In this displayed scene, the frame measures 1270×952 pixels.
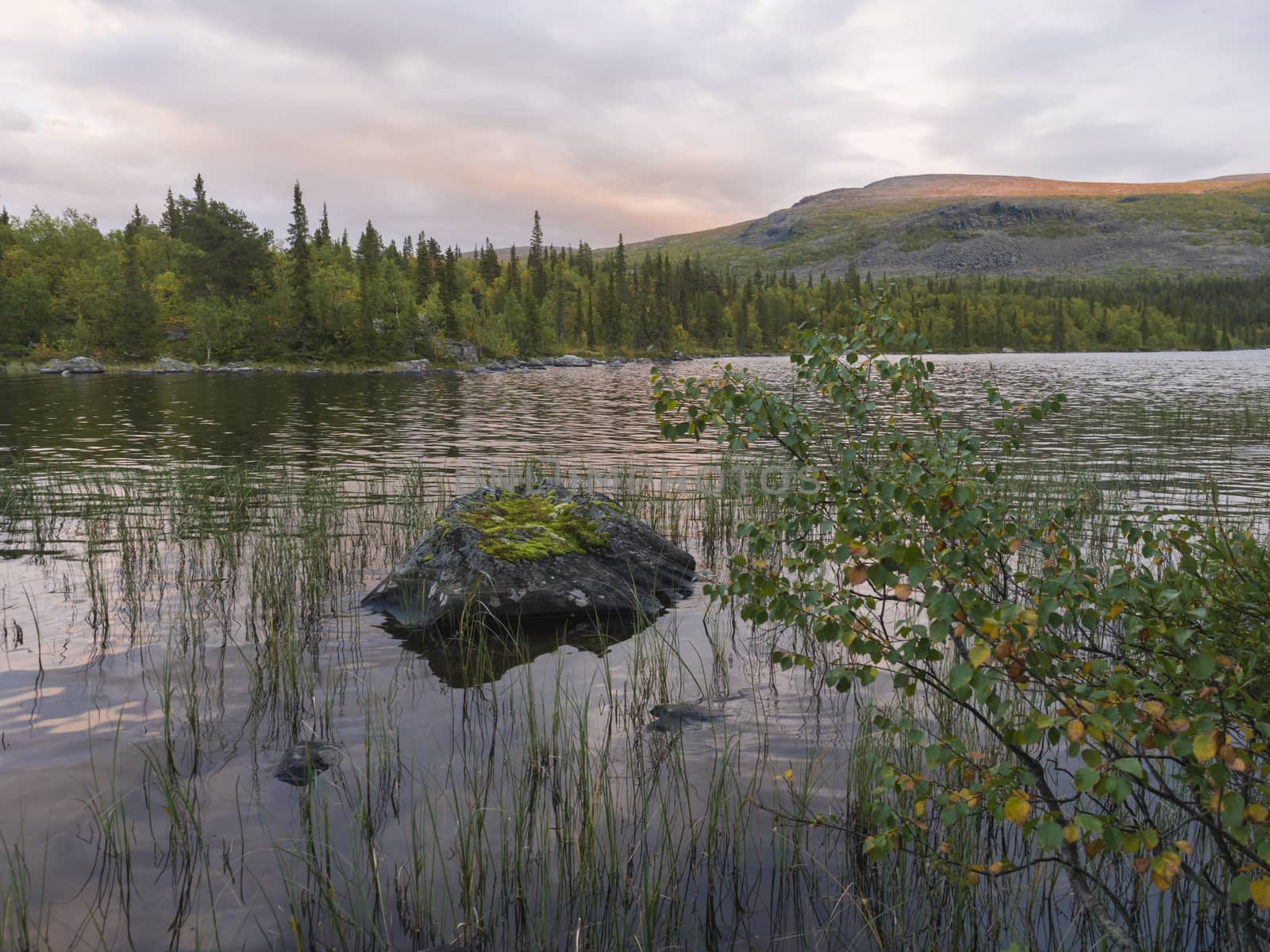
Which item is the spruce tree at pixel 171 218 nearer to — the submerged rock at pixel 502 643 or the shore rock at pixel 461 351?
the shore rock at pixel 461 351

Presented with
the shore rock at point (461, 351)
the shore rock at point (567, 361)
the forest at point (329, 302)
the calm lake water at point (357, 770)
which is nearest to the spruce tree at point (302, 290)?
the forest at point (329, 302)

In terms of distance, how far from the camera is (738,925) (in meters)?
3.56

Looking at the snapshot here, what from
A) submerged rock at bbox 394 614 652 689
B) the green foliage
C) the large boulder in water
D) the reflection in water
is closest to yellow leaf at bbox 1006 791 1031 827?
the green foliage

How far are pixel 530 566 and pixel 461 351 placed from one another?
94330 millimetres

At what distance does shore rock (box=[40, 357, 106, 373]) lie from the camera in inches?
2680

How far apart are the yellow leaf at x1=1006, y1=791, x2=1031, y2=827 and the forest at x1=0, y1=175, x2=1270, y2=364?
143ft

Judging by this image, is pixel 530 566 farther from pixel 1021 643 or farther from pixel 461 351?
pixel 461 351

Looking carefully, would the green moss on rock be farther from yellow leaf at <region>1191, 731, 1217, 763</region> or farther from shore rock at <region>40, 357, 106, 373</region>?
shore rock at <region>40, 357, 106, 373</region>

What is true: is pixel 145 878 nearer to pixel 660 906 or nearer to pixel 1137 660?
pixel 660 906

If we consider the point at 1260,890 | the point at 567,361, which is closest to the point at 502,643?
the point at 1260,890

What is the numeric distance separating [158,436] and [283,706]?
23766 millimetres

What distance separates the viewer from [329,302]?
280 feet

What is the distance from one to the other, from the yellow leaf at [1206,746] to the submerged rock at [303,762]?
13.7ft

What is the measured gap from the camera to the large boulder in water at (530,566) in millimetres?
7773
